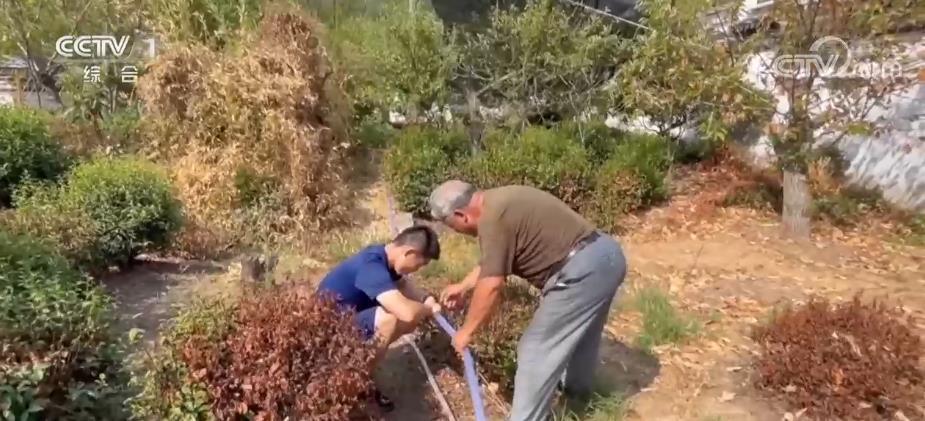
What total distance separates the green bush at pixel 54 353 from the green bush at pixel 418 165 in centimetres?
517

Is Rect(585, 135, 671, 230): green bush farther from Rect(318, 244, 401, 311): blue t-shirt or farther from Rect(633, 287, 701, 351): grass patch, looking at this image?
Rect(318, 244, 401, 311): blue t-shirt

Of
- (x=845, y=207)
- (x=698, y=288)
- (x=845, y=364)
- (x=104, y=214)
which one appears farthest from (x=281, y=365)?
(x=845, y=207)

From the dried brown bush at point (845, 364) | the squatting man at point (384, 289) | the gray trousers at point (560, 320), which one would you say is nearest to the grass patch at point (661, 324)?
the dried brown bush at point (845, 364)

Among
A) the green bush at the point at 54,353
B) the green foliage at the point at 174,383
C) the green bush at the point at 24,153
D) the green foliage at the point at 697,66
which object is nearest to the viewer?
the green bush at the point at 54,353

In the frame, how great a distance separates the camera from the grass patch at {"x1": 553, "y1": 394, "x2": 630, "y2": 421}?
4.20 metres

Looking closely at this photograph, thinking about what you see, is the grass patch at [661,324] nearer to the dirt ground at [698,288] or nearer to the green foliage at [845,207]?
the dirt ground at [698,288]

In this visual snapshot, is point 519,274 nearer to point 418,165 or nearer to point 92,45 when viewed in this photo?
point 418,165

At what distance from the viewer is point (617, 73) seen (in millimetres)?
9570

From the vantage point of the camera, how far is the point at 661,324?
206 inches

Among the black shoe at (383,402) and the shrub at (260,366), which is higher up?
the shrub at (260,366)

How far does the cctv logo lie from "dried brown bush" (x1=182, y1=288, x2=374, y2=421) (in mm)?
8419

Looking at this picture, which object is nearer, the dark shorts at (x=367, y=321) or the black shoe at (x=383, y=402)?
the dark shorts at (x=367, y=321)

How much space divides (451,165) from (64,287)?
570 centimetres

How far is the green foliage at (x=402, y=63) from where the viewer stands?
938 cm
